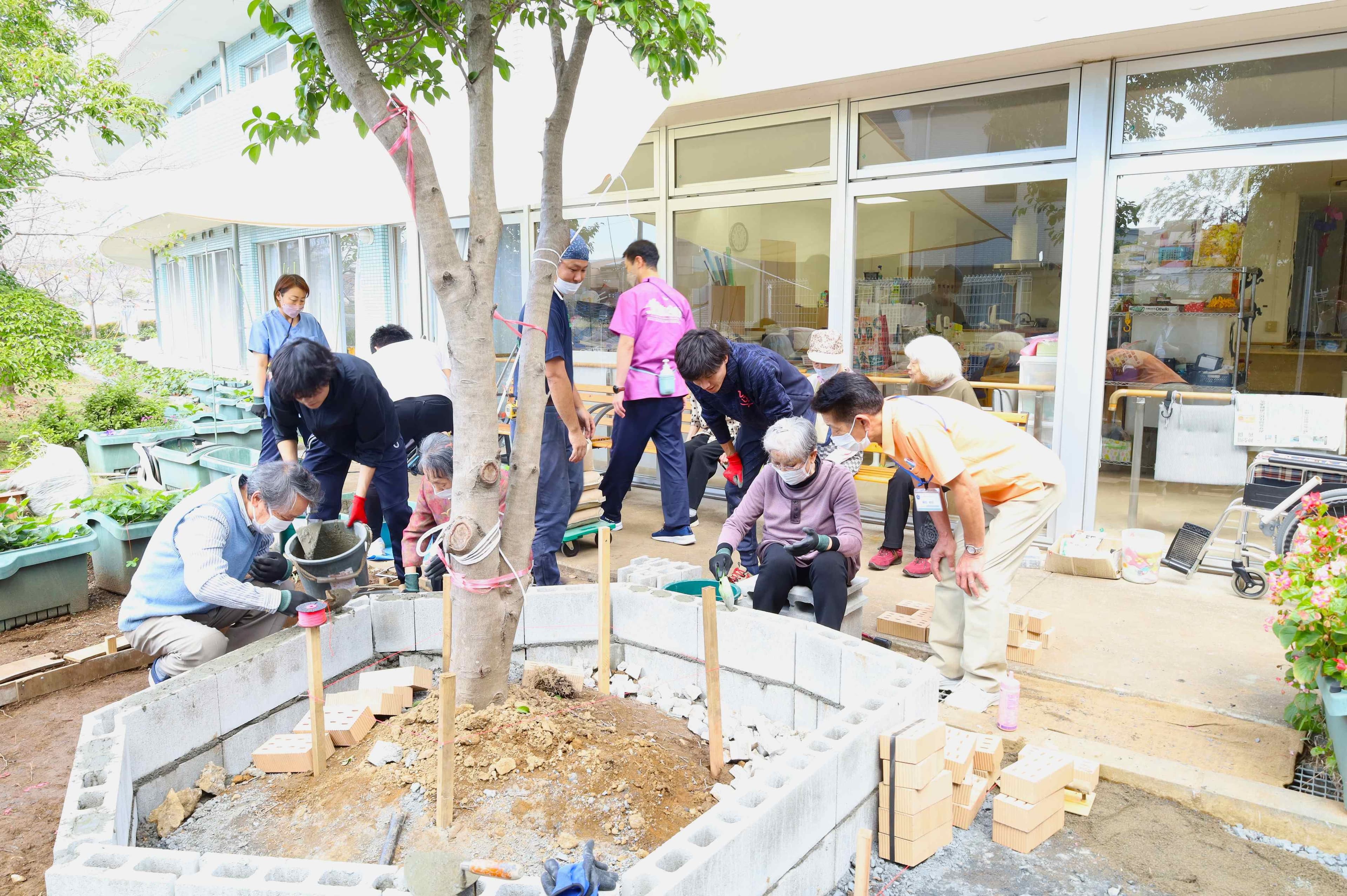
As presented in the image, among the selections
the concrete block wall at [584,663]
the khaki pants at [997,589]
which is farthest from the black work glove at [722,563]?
the khaki pants at [997,589]

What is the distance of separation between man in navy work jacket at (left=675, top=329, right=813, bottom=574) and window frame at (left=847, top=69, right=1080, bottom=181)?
2.13m

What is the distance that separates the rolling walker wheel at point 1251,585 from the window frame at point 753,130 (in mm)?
3679

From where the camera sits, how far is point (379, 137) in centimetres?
303

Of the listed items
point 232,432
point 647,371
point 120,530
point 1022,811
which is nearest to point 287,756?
point 1022,811

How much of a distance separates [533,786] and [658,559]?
1644mm

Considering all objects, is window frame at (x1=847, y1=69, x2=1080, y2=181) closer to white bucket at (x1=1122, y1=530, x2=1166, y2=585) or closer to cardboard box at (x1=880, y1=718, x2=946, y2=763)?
white bucket at (x1=1122, y1=530, x2=1166, y2=585)

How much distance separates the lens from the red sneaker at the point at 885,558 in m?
5.48

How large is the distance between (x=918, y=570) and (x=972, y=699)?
1724mm

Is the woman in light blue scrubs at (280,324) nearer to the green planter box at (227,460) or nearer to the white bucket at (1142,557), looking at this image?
the green planter box at (227,460)

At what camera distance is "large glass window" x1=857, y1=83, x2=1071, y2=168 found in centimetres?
560

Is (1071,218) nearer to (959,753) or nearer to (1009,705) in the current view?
(1009,705)

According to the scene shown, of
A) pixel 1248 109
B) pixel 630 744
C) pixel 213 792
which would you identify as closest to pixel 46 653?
pixel 213 792

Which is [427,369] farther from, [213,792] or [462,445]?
[213,792]

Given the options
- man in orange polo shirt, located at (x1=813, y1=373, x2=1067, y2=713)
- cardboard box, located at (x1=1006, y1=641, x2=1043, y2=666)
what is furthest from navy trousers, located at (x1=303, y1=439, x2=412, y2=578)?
cardboard box, located at (x1=1006, y1=641, x2=1043, y2=666)
